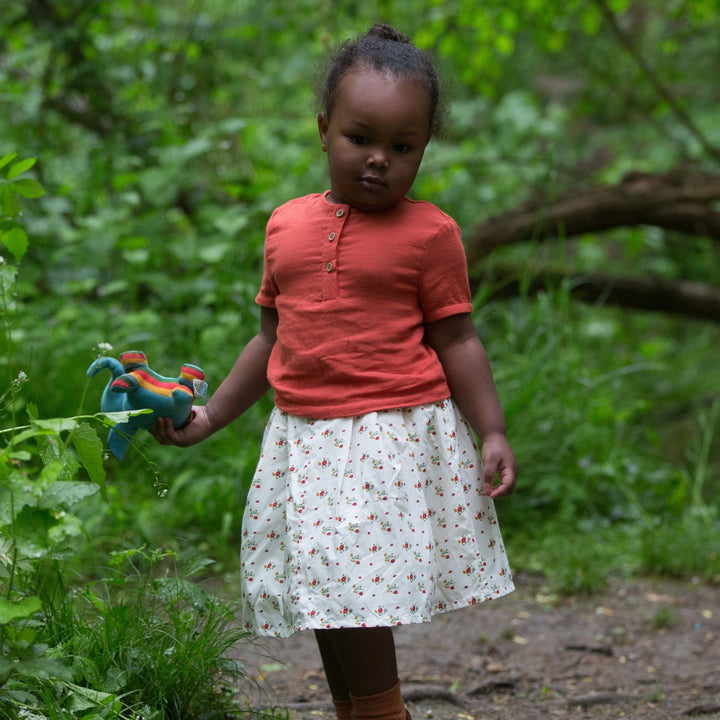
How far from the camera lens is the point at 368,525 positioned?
1.80 metres

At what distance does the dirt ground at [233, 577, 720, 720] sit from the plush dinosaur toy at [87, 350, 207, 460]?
0.64m

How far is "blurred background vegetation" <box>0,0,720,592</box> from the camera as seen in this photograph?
145 inches

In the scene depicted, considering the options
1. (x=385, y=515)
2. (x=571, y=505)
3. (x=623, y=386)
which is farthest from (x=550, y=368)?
(x=385, y=515)

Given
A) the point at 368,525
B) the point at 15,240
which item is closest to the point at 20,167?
the point at 15,240

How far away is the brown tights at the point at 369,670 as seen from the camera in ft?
6.06

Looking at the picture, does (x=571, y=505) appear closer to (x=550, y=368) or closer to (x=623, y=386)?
(x=550, y=368)

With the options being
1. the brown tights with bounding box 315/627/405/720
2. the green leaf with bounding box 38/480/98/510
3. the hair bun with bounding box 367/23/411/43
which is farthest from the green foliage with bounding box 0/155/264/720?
the hair bun with bounding box 367/23/411/43

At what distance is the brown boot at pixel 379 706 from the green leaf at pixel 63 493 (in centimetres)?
71

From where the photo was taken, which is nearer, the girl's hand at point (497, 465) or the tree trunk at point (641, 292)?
the girl's hand at point (497, 465)

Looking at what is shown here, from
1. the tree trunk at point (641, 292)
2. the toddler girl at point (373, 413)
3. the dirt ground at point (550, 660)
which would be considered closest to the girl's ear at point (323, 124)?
the toddler girl at point (373, 413)

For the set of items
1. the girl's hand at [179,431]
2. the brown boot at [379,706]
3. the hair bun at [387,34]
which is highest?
the hair bun at [387,34]

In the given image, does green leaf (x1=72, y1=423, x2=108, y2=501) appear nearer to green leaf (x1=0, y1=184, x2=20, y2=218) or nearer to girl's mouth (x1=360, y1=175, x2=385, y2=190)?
green leaf (x1=0, y1=184, x2=20, y2=218)

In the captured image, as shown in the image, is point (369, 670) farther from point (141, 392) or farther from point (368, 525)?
point (141, 392)

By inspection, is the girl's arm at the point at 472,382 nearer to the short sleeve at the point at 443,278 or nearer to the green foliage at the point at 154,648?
the short sleeve at the point at 443,278
